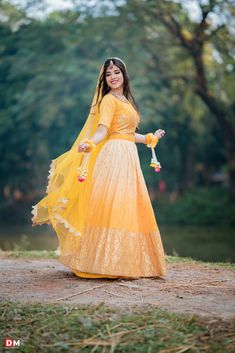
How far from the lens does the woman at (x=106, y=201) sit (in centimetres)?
451

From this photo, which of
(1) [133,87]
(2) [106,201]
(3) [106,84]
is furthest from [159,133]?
(1) [133,87]

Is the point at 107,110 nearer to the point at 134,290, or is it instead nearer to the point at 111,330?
the point at 134,290

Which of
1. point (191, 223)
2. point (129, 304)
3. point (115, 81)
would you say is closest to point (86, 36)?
point (191, 223)

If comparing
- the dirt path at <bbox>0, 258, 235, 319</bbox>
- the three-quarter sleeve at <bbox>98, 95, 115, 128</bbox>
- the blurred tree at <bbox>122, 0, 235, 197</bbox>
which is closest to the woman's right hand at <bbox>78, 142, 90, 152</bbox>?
the three-quarter sleeve at <bbox>98, 95, 115, 128</bbox>

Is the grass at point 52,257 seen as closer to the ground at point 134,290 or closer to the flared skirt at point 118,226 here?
the ground at point 134,290

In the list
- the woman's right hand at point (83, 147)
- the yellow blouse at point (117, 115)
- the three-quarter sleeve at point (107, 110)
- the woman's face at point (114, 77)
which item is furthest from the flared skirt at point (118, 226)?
the woman's face at point (114, 77)

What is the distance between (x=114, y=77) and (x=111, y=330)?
2.31 m

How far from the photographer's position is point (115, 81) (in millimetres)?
4820

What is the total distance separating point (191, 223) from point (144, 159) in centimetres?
291

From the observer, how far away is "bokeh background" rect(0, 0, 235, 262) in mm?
15156

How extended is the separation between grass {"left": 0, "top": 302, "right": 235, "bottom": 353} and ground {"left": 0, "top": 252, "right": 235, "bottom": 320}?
186 millimetres

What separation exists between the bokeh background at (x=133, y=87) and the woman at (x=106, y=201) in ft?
24.5

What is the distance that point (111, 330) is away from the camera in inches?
130

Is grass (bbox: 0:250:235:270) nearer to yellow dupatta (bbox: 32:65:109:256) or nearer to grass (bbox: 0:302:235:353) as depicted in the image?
yellow dupatta (bbox: 32:65:109:256)
